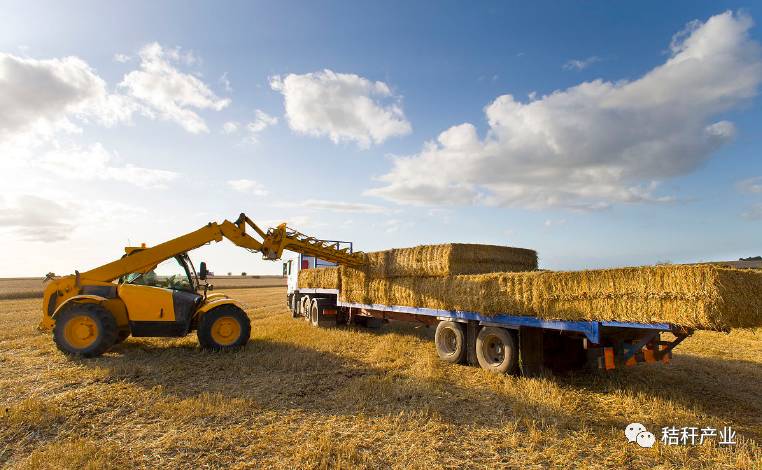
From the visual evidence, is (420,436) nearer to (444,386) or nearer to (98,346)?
(444,386)

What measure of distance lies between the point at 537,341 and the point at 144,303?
8.16 meters

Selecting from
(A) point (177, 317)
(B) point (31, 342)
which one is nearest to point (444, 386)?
(A) point (177, 317)

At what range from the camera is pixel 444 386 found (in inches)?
297

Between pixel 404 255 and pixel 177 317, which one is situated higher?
pixel 404 255

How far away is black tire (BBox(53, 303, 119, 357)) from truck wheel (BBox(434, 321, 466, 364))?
6.83 meters

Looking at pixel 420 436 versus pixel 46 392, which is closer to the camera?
pixel 420 436

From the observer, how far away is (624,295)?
636 cm

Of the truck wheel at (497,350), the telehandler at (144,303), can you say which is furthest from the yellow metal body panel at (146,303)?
the truck wheel at (497,350)

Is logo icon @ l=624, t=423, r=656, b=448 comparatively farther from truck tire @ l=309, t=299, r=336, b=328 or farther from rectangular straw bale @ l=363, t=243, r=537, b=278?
truck tire @ l=309, t=299, r=336, b=328

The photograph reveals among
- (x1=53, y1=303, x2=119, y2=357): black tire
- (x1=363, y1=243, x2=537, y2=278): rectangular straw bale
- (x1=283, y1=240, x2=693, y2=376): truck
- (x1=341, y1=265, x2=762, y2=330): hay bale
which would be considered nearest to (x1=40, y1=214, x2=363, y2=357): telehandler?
(x1=53, y1=303, x2=119, y2=357): black tire

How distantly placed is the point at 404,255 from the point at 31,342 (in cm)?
971

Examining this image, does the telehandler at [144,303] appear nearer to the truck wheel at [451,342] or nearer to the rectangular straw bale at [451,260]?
the rectangular straw bale at [451,260]

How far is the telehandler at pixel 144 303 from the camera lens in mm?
9203

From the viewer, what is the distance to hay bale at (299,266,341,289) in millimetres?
14276
